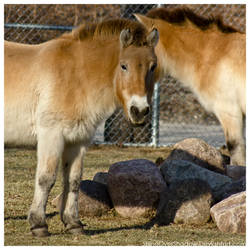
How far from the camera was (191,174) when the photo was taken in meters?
5.97

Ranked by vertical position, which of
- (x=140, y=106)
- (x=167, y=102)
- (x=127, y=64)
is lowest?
(x=167, y=102)

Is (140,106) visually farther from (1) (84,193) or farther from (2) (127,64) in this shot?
(1) (84,193)

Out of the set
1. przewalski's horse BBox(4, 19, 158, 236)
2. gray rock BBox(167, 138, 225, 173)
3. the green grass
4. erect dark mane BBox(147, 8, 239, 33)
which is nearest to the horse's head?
przewalski's horse BBox(4, 19, 158, 236)

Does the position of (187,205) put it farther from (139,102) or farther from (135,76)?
(135,76)

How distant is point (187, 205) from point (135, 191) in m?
0.62

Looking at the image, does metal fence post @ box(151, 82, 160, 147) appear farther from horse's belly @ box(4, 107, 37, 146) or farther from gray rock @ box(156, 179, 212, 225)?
horse's belly @ box(4, 107, 37, 146)

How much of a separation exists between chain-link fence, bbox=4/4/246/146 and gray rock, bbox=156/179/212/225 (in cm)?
466

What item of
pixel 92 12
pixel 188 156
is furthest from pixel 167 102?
pixel 188 156

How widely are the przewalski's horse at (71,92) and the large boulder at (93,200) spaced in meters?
0.58

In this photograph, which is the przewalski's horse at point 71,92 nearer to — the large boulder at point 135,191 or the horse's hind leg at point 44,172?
the horse's hind leg at point 44,172

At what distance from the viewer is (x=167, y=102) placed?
14.3m

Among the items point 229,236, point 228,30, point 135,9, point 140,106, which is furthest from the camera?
point 135,9

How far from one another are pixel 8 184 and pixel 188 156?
2426mm

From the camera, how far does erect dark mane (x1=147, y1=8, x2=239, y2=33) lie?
25.0 feet
